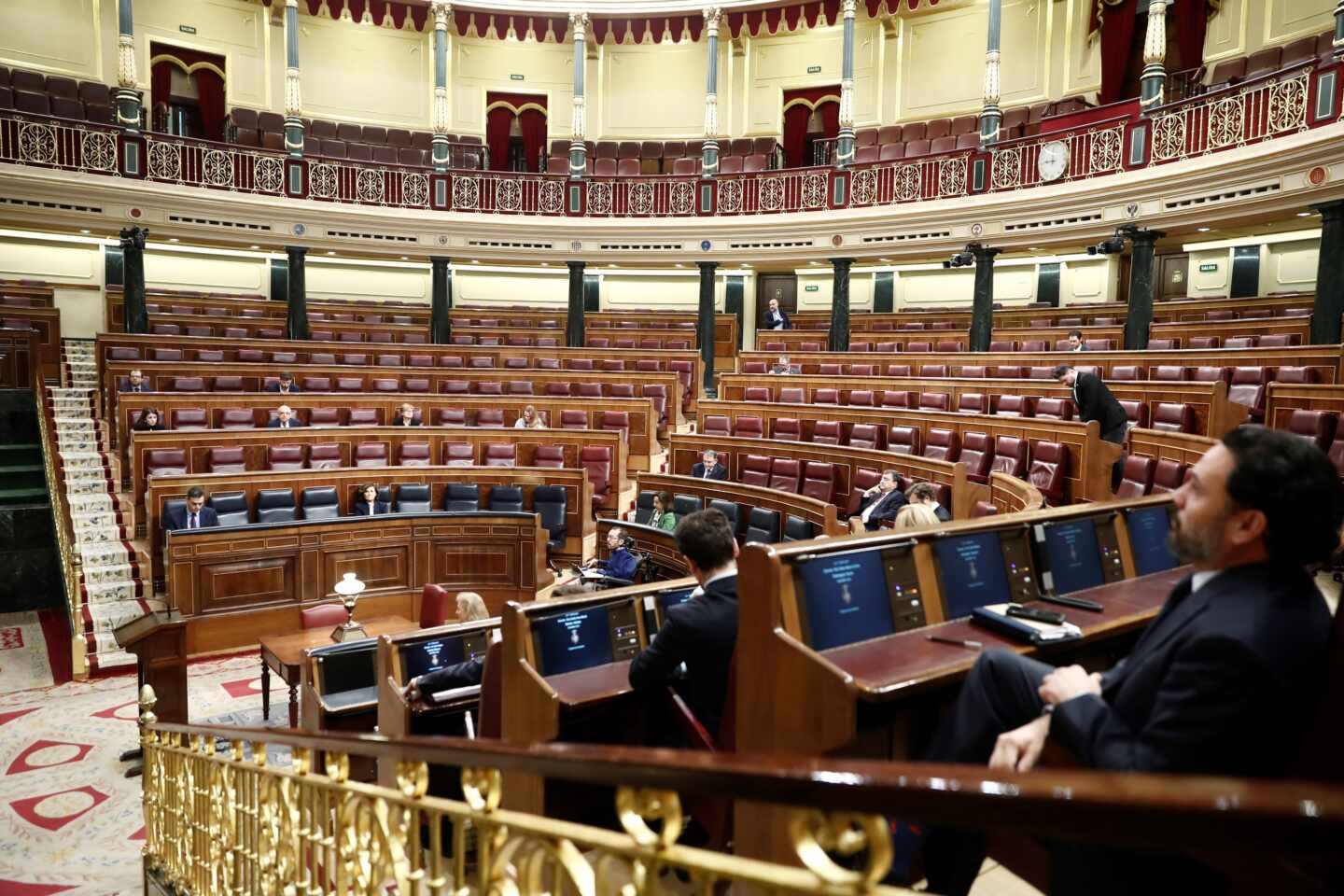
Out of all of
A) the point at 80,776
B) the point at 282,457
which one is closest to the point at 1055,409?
the point at 282,457

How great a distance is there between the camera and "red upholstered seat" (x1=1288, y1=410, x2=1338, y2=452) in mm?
5078

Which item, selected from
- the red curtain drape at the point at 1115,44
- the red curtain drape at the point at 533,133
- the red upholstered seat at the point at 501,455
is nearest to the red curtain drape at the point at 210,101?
the red curtain drape at the point at 533,133

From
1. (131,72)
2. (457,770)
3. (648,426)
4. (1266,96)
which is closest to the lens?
(457,770)

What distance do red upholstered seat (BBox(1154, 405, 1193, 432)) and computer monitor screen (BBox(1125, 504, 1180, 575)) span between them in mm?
3515

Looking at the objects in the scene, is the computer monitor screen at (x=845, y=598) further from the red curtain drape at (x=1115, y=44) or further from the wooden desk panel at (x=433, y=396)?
the red curtain drape at (x=1115, y=44)

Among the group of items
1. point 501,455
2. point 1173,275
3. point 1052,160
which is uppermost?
point 1052,160

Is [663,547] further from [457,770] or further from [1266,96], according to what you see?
[1266,96]

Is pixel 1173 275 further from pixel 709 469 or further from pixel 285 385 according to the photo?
pixel 285 385

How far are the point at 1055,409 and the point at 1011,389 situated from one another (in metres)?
0.86

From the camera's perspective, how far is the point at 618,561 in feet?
21.3

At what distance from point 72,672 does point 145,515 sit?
70.2 inches

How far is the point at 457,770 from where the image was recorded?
11.3 ft

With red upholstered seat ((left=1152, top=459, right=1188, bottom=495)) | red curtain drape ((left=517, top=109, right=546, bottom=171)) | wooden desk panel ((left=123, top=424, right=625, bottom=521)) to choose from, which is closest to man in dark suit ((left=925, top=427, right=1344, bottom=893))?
red upholstered seat ((left=1152, top=459, right=1188, bottom=495))

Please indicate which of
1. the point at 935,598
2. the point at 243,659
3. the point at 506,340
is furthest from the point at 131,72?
the point at 935,598
